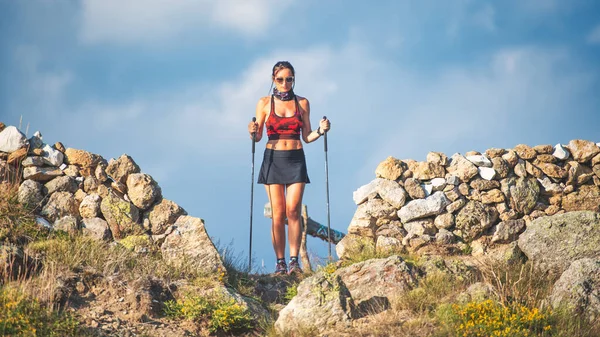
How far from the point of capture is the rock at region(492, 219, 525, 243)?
496 inches

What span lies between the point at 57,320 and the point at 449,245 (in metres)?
7.19

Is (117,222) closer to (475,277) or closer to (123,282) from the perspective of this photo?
(123,282)

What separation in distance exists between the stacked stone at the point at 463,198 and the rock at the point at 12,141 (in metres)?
5.79

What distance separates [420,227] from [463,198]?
1.10 m

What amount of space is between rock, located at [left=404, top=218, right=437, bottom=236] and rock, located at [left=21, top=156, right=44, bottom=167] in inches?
257

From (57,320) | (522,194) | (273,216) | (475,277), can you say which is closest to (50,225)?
(57,320)

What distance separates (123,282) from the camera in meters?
9.09

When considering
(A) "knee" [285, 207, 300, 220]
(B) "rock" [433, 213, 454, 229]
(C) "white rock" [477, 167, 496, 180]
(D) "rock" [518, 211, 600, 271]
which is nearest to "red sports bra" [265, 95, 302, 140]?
(A) "knee" [285, 207, 300, 220]

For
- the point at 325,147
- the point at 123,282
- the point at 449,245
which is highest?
the point at 325,147

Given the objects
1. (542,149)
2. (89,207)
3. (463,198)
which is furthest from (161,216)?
(542,149)

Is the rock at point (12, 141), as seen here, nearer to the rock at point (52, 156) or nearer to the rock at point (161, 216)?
the rock at point (52, 156)

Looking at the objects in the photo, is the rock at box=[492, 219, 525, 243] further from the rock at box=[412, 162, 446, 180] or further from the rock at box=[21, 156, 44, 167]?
the rock at box=[21, 156, 44, 167]

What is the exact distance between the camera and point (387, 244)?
39.6 feet

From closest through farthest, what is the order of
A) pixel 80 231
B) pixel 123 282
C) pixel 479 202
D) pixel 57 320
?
pixel 57 320 → pixel 123 282 → pixel 80 231 → pixel 479 202
